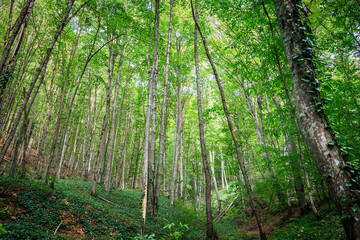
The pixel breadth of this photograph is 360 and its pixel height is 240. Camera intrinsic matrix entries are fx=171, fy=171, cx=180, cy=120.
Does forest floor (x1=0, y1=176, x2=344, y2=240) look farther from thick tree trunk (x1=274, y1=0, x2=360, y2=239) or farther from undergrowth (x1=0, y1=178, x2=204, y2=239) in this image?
thick tree trunk (x1=274, y1=0, x2=360, y2=239)

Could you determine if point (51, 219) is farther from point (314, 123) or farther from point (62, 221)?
point (314, 123)

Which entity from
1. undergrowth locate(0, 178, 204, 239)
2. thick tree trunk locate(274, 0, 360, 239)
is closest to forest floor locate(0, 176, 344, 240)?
undergrowth locate(0, 178, 204, 239)

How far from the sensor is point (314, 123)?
8.87ft

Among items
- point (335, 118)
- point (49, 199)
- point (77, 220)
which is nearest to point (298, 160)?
point (335, 118)

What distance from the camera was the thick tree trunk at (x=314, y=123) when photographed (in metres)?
2.26

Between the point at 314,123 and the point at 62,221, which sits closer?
the point at 314,123

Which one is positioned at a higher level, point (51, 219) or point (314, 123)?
point (314, 123)

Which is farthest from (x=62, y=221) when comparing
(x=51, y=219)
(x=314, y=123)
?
(x=314, y=123)

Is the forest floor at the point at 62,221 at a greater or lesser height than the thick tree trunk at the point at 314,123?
lesser

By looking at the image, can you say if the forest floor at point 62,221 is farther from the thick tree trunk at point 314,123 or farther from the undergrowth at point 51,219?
the thick tree trunk at point 314,123

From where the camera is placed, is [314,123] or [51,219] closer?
[314,123]

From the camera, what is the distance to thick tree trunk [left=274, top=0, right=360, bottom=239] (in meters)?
2.26

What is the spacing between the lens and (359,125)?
16.2ft

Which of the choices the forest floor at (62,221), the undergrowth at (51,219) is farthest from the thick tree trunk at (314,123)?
the undergrowth at (51,219)
